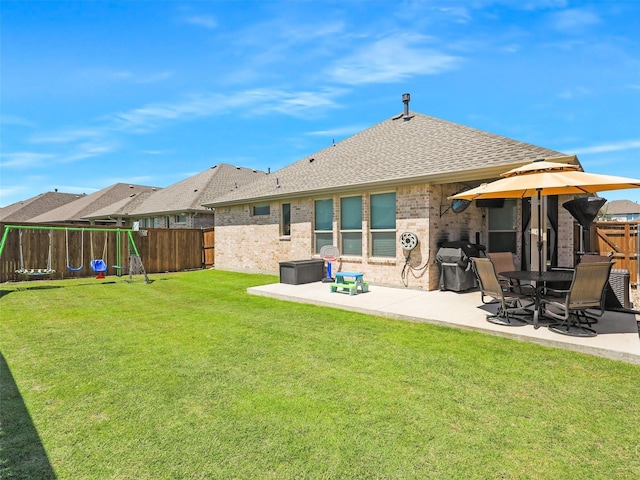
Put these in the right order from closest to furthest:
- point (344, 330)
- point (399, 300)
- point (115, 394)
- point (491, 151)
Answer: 1. point (115, 394)
2. point (344, 330)
3. point (399, 300)
4. point (491, 151)

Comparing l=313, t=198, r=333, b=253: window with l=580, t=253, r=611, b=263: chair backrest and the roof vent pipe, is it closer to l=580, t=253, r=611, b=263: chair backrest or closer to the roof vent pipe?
the roof vent pipe

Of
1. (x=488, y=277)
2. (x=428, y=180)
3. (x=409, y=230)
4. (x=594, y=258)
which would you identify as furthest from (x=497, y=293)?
(x=428, y=180)

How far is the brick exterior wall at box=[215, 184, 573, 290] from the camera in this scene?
8891mm

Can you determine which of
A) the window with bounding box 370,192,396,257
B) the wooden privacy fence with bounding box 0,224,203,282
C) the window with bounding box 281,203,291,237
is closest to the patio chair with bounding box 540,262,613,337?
the window with bounding box 370,192,396,257

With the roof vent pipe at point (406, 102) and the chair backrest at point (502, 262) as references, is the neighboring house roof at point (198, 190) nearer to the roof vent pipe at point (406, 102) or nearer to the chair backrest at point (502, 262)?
the roof vent pipe at point (406, 102)

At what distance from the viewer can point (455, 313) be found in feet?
20.8

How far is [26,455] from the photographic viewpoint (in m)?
2.40

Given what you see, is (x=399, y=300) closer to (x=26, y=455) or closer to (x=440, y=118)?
(x=26, y=455)

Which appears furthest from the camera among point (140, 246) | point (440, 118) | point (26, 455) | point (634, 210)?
point (634, 210)

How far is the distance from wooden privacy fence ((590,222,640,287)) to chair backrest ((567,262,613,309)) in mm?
7410

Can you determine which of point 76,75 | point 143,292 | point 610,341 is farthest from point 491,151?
point 76,75

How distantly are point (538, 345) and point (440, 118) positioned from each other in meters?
A: 9.72

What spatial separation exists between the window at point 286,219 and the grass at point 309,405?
7.27m

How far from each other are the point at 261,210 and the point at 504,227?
30.2 feet
